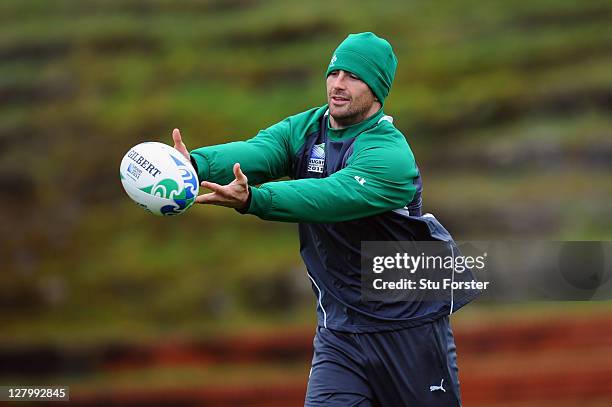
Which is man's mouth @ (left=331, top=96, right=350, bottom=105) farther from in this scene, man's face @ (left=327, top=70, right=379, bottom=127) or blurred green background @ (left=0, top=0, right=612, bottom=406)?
blurred green background @ (left=0, top=0, right=612, bottom=406)

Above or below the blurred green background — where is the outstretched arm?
below

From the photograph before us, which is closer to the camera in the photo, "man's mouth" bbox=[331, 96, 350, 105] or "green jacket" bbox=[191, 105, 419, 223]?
"green jacket" bbox=[191, 105, 419, 223]

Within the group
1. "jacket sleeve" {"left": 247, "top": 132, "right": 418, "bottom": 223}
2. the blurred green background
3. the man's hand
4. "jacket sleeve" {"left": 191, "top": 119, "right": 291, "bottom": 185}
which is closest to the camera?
the man's hand

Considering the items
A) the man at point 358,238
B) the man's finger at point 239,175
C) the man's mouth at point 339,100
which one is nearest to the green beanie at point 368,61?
Result: the man at point 358,238

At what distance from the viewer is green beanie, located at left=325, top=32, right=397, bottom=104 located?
4340 millimetres

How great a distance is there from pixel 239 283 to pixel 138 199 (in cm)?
530

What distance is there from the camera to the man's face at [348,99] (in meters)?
4.29

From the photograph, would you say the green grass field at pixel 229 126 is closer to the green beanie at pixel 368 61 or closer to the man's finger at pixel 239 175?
the green beanie at pixel 368 61

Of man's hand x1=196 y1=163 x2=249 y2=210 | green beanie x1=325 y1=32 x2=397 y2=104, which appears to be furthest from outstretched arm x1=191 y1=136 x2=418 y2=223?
green beanie x1=325 y1=32 x2=397 y2=104

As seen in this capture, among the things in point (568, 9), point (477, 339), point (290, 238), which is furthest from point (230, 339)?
point (568, 9)

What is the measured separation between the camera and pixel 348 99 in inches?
169

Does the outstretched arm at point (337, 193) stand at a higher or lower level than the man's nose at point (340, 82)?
lower

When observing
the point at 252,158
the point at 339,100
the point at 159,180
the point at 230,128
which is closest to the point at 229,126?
the point at 230,128

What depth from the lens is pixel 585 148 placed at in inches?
377
